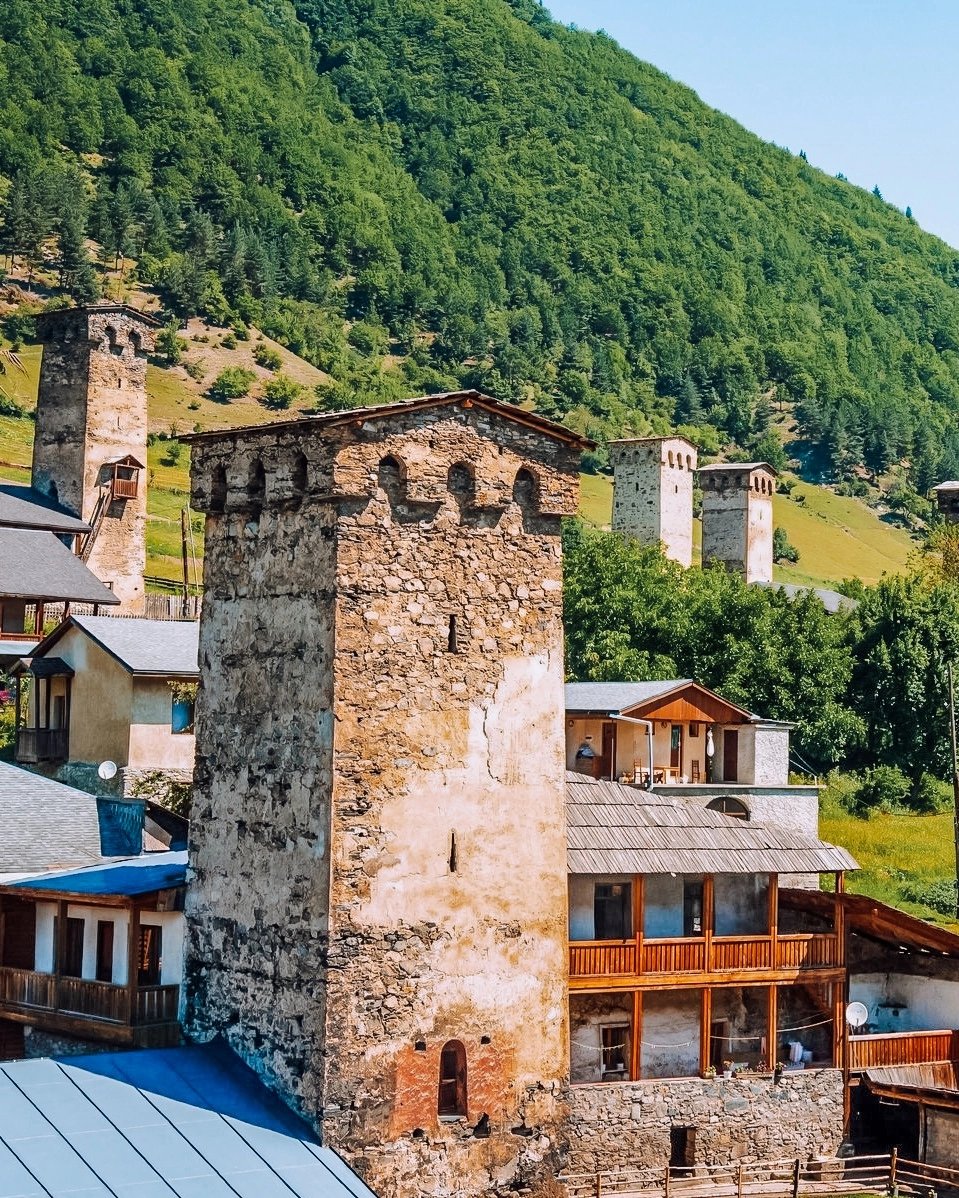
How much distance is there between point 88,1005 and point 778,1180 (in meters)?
11.6

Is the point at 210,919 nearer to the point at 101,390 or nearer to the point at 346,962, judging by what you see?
the point at 346,962

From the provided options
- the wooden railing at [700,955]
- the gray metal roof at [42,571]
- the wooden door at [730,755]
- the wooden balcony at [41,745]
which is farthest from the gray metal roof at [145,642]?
the wooden railing at [700,955]

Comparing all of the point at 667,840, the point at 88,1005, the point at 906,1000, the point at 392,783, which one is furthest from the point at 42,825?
the point at 906,1000

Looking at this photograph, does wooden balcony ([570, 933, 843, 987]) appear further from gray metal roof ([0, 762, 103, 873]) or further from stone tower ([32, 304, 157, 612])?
stone tower ([32, 304, 157, 612])

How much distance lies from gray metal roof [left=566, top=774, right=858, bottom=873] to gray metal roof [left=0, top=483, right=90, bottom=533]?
37230 millimetres

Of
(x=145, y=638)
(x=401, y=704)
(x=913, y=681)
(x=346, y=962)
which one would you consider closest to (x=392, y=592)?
(x=401, y=704)

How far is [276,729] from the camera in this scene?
80.8 feet

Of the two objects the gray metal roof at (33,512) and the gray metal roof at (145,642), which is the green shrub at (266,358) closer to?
the gray metal roof at (33,512)

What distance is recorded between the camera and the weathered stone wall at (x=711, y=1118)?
3177cm

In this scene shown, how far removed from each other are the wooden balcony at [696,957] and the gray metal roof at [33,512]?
38.9 metres

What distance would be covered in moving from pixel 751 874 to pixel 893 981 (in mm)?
5245

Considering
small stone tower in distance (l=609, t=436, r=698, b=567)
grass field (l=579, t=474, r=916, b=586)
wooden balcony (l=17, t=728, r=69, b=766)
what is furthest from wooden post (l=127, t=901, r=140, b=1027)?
grass field (l=579, t=474, r=916, b=586)

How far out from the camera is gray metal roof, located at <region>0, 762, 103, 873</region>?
33.2m

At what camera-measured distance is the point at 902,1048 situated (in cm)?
3597
